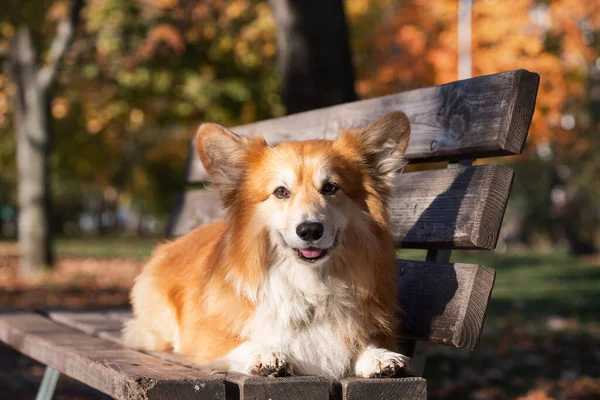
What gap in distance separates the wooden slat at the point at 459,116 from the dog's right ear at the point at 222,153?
2.70 feet

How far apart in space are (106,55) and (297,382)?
47.4 feet

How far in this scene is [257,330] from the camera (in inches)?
112

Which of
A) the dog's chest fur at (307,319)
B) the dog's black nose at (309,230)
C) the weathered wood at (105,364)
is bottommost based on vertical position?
the weathered wood at (105,364)

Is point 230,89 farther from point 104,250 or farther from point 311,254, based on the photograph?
point 104,250

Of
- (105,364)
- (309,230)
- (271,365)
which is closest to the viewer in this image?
(271,365)

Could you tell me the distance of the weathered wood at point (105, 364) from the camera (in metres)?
2.48

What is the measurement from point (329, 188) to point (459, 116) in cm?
71

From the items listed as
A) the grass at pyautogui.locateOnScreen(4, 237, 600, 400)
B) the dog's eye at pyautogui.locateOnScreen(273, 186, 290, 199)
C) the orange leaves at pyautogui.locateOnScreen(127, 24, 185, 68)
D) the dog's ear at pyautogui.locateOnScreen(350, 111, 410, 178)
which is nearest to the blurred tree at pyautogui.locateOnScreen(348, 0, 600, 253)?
the orange leaves at pyautogui.locateOnScreen(127, 24, 185, 68)

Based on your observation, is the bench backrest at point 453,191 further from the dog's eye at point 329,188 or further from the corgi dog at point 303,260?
the dog's eye at point 329,188

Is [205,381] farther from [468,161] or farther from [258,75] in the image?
[258,75]

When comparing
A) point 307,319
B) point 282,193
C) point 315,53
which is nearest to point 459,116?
point 282,193

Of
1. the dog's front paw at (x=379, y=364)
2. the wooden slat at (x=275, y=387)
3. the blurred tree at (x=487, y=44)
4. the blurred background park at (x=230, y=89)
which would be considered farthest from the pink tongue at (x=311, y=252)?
the blurred tree at (x=487, y=44)

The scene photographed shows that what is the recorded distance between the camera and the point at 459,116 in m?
3.29

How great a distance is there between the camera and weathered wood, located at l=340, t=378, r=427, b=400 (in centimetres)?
250
